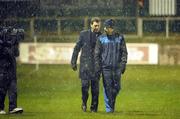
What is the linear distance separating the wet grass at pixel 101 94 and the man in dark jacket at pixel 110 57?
57 cm

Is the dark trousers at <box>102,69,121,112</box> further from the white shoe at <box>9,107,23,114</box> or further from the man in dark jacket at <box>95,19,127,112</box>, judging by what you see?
the white shoe at <box>9,107,23,114</box>

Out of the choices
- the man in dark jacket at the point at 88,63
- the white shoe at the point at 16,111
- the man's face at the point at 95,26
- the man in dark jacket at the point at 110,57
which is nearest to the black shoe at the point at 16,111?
the white shoe at the point at 16,111

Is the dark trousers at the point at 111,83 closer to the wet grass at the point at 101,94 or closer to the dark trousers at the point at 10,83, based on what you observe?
the wet grass at the point at 101,94

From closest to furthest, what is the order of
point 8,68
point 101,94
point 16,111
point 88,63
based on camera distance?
1. point 16,111
2. point 8,68
3. point 88,63
4. point 101,94

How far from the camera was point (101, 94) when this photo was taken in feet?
→ 68.2

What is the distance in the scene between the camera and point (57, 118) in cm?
1445

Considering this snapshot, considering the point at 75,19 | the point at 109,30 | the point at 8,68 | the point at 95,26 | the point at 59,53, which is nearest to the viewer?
the point at 8,68

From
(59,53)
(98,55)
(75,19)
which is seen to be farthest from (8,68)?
(75,19)

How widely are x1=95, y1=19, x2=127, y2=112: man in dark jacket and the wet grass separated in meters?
0.57

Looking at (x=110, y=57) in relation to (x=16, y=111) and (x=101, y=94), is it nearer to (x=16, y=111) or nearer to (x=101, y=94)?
(x=16, y=111)

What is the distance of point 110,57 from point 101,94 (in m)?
5.41

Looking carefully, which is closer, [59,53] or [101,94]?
[101,94]

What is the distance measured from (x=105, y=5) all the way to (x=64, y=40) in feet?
15.1

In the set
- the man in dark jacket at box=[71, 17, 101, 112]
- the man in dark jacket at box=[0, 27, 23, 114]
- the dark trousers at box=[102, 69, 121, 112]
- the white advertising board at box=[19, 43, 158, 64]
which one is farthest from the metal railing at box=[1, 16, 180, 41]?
the man in dark jacket at box=[0, 27, 23, 114]
